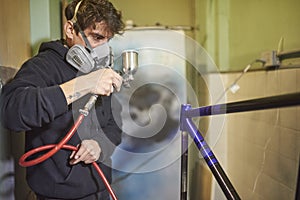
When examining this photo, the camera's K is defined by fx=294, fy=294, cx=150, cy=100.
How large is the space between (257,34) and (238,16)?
0.28m

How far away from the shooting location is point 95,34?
88 cm

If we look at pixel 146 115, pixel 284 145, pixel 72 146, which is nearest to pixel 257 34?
pixel 284 145

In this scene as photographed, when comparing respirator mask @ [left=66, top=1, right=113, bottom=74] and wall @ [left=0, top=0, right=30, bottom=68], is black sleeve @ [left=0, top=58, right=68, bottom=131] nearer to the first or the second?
respirator mask @ [left=66, top=1, right=113, bottom=74]

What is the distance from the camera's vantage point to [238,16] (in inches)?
62.7

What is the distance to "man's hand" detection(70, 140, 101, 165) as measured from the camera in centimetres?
85

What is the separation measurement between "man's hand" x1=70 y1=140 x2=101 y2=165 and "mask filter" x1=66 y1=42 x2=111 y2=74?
0.22 meters

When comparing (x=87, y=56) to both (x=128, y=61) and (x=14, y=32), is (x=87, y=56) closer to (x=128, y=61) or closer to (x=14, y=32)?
(x=128, y=61)

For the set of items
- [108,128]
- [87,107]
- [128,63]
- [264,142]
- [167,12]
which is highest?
[167,12]

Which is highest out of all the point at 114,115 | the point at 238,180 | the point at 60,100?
the point at 60,100

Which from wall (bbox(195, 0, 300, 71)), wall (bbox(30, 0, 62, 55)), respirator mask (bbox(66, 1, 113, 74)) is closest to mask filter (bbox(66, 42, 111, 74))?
respirator mask (bbox(66, 1, 113, 74))

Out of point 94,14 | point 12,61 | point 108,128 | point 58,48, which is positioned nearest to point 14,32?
point 12,61

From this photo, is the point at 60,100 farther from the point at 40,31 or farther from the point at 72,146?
the point at 40,31

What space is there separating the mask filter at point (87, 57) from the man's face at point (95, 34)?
2 cm

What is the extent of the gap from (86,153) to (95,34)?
0.35 metres
